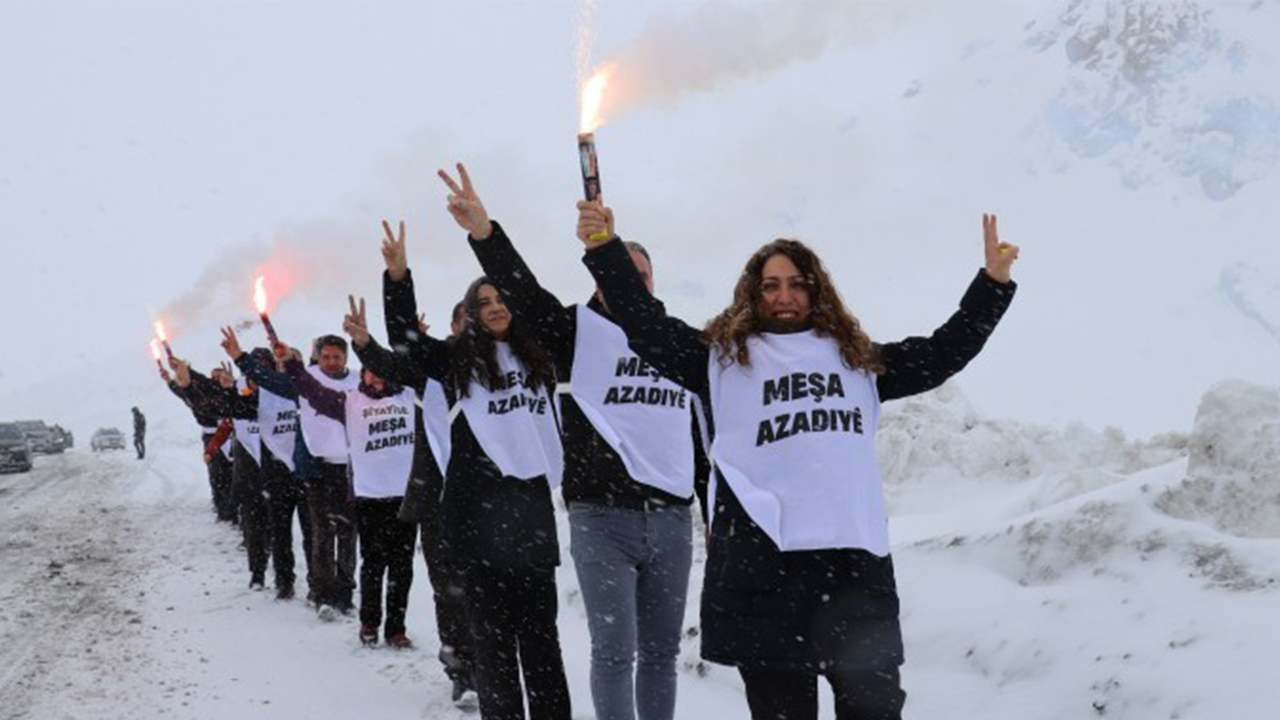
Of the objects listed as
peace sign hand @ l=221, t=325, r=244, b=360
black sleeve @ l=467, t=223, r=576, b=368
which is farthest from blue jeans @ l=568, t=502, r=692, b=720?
peace sign hand @ l=221, t=325, r=244, b=360

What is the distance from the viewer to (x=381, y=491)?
22.2 ft

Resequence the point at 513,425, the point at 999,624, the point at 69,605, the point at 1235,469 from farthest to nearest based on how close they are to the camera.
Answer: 1. the point at 69,605
2. the point at 1235,469
3. the point at 999,624
4. the point at 513,425

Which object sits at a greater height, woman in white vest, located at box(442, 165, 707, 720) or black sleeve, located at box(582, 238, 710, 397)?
black sleeve, located at box(582, 238, 710, 397)

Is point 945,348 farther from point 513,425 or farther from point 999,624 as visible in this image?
point 999,624

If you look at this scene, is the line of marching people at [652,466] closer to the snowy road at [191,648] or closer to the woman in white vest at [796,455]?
the woman in white vest at [796,455]

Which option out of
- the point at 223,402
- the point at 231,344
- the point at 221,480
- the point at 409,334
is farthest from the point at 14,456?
the point at 409,334

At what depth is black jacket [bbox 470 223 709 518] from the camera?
12.0ft

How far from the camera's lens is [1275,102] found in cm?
5975

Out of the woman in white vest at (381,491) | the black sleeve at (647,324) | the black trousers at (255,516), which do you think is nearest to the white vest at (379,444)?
the woman in white vest at (381,491)

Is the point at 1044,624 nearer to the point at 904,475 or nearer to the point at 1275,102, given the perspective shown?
the point at 904,475

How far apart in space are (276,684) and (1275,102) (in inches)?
2597

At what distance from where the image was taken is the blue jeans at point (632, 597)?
382 centimetres

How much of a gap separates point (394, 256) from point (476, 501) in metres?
0.99

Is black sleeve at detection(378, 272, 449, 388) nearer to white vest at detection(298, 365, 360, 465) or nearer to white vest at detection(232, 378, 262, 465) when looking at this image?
white vest at detection(298, 365, 360, 465)
